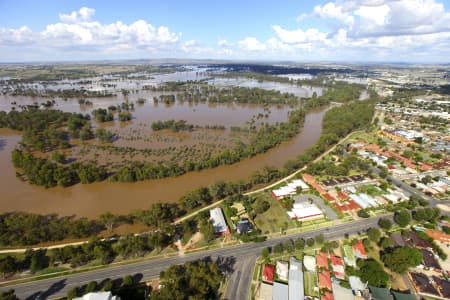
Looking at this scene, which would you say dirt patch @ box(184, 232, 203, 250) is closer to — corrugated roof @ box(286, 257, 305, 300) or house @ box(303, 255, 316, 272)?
corrugated roof @ box(286, 257, 305, 300)

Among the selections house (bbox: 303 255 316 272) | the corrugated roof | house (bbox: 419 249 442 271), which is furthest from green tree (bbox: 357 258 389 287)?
house (bbox: 419 249 442 271)

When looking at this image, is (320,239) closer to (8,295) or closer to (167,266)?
(167,266)

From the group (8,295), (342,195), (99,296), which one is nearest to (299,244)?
(342,195)

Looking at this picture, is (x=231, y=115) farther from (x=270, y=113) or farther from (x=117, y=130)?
(x=117, y=130)

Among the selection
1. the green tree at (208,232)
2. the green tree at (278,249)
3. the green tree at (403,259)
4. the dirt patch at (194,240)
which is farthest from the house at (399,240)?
the dirt patch at (194,240)

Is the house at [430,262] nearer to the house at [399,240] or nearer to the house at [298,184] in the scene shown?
the house at [399,240]

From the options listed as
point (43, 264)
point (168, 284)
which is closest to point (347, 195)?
point (168, 284)
